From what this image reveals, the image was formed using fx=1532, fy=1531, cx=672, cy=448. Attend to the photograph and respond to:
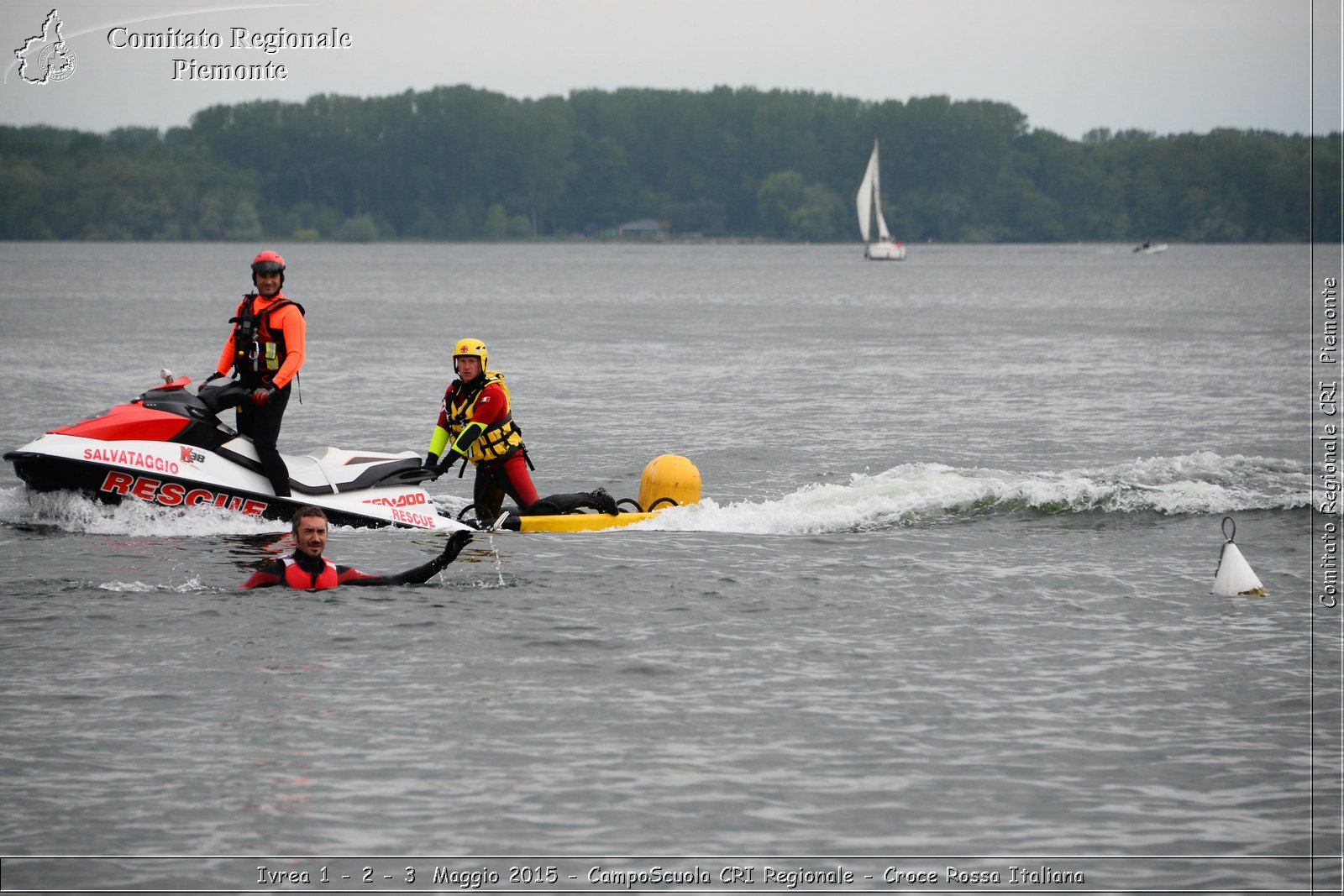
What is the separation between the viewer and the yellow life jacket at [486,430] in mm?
12430

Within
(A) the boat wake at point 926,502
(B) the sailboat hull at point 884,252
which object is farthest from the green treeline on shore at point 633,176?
(A) the boat wake at point 926,502

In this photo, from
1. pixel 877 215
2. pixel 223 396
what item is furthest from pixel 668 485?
pixel 877 215

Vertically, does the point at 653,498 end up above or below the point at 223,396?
below

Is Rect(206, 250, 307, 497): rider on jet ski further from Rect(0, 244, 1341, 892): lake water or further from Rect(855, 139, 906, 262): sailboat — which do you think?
Rect(855, 139, 906, 262): sailboat

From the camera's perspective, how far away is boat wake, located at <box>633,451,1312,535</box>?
45.4 ft

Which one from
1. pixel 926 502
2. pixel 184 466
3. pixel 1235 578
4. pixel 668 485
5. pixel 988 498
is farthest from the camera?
pixel 988 498

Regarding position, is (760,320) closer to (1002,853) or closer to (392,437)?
(392,437)

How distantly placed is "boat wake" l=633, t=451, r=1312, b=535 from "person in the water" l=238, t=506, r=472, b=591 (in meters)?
3.12

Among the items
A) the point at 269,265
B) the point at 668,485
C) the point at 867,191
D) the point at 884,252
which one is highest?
the point at 867,191

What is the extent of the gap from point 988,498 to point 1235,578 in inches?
145

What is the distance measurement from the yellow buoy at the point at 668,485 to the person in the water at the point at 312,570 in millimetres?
3090

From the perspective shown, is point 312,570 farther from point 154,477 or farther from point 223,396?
point 154,477

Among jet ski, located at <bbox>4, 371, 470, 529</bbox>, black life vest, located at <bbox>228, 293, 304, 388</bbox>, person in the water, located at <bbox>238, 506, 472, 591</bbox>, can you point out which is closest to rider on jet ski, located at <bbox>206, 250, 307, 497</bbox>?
black life vest, located at <bbox>228, 293, 304, 388</bbox>

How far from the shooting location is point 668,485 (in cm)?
1352
